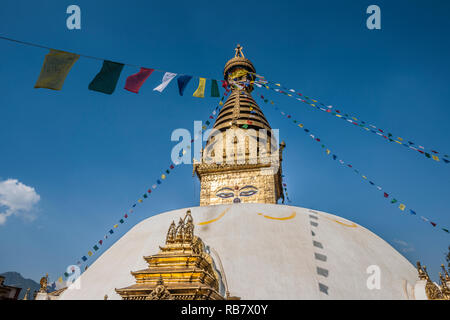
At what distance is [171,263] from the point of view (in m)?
5.01

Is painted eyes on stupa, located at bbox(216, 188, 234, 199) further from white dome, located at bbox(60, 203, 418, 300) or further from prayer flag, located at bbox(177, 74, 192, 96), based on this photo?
prayer flag, located at bbox(177, 74, 192, 96)

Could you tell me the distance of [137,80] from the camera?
6.43 meters

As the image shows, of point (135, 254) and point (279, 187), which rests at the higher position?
point (279, 187)

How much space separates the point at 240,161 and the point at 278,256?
10.2 m

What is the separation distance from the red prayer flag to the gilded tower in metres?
8.47

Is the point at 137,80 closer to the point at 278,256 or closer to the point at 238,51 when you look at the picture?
the point at 278,256

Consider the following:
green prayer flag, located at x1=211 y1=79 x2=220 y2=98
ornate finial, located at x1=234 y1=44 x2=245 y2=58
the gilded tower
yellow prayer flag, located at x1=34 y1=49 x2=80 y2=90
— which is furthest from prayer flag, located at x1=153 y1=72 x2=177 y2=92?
ornate finial, located at x1=234 y1=44 x2=245 y2=58

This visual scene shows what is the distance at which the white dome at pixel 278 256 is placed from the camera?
6453mm

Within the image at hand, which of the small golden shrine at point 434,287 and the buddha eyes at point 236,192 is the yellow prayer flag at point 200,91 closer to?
the small golden shrine at point 434,287
